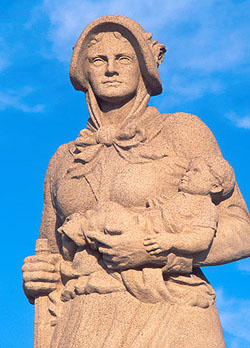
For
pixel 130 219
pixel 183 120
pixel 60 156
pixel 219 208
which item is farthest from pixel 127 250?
pixel 60 156

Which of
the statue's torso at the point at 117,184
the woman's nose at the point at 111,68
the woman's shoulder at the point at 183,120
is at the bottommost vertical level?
the statue's torso at the point at 117,184

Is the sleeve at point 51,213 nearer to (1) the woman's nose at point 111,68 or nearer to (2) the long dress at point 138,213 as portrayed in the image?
(2) the long dress at point 138,213

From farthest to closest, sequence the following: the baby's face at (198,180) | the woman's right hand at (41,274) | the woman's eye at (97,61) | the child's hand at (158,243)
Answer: the woman's eye at (97,61), the woman's right hand at (41,274), the baby's face at (198,180), the child's hand at (158,243)

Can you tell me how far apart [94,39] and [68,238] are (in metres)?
2.52

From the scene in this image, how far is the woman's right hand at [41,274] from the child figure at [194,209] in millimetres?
1563

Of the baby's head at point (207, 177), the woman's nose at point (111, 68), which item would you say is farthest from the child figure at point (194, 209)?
the woman's nose at point (111, 68)

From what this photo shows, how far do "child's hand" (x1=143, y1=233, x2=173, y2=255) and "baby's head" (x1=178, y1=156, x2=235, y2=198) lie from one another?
69 cm

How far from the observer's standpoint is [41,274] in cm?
933

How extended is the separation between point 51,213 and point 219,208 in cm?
225

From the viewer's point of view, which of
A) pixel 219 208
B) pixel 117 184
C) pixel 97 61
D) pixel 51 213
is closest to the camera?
pixel 117 184

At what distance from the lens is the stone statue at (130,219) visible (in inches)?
334

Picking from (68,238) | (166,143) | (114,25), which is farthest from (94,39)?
(68,238)

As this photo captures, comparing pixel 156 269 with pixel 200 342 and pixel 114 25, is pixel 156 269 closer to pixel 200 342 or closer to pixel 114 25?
pixel 200 342

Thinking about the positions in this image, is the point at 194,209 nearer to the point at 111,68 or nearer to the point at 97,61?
the point at 111,68
